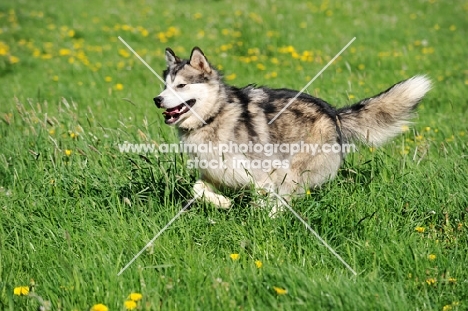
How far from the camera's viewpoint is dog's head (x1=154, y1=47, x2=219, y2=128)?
13.9ft

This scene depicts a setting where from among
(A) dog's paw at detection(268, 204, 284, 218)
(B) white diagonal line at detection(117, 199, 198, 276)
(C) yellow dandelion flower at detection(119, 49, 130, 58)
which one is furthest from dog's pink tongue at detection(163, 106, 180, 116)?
(C) yellow dandelion flower at detection(119, 49, 130, 58)

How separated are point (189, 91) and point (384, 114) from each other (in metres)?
1.54

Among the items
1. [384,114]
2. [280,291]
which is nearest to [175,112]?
[384,114]

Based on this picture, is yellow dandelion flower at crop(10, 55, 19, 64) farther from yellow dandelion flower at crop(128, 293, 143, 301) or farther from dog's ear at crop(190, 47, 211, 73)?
yellow dandelion flower at crop(128, 293, 143, 301)

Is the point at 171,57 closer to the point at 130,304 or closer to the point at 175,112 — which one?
the point at 175,112

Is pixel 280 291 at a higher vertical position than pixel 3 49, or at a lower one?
lower

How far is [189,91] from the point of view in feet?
14.3

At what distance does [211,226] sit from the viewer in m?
3.72

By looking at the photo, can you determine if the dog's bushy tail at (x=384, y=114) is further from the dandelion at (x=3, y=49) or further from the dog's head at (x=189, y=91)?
the dandelion at (x=3, y=49)

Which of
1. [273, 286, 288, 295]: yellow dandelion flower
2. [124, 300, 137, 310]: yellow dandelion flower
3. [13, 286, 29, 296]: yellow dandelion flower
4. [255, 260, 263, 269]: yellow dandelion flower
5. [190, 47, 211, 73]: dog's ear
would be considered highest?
[190, 47, 211, 73]: dog's ear

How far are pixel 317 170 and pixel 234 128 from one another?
0.72 metres

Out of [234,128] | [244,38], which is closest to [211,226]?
[234,128]

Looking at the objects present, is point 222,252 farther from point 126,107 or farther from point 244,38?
point 244,38

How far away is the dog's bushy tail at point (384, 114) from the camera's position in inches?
173
